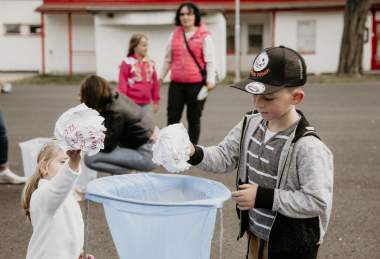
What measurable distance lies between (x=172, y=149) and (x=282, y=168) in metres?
0.46

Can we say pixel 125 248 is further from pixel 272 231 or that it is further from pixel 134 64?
pixel 134 64

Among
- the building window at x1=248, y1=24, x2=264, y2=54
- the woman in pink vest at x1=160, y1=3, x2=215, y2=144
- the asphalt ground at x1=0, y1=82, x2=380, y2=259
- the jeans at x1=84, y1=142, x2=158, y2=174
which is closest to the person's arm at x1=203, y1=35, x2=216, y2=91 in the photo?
the woman in pink vest at x1=160, y1=3, x2=215, y2=144

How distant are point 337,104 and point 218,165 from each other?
11766 millimetres

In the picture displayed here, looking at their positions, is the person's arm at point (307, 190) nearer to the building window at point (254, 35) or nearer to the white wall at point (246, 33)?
the white wall at point (246, 33)

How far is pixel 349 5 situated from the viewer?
75.0ft

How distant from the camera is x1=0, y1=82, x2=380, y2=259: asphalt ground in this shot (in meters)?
4.87

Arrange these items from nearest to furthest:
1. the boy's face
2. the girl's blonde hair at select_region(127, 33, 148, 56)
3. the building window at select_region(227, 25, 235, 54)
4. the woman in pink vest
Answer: the boy's face < the woman in pink vest < the girl's blonde hair at select_region(127, 33, 148, 56) < the building window at select_region(227, 25, 235, 54)

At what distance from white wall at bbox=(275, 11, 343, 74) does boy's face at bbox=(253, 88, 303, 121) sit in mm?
24307

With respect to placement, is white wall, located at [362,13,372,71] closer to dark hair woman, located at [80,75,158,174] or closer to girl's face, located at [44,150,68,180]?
dark hair woman, located at [80,75,158,174]

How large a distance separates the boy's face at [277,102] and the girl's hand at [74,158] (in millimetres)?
761

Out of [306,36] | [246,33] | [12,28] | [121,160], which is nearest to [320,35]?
[306,36]

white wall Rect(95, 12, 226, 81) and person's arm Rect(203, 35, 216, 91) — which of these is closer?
person's arm Rect(203, 35, 216, 91)

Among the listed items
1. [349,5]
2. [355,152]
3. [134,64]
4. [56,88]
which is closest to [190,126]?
[134,64]

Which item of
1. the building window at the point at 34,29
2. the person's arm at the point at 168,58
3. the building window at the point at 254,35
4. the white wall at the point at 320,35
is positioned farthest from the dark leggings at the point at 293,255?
the building window at the point at 34,29
